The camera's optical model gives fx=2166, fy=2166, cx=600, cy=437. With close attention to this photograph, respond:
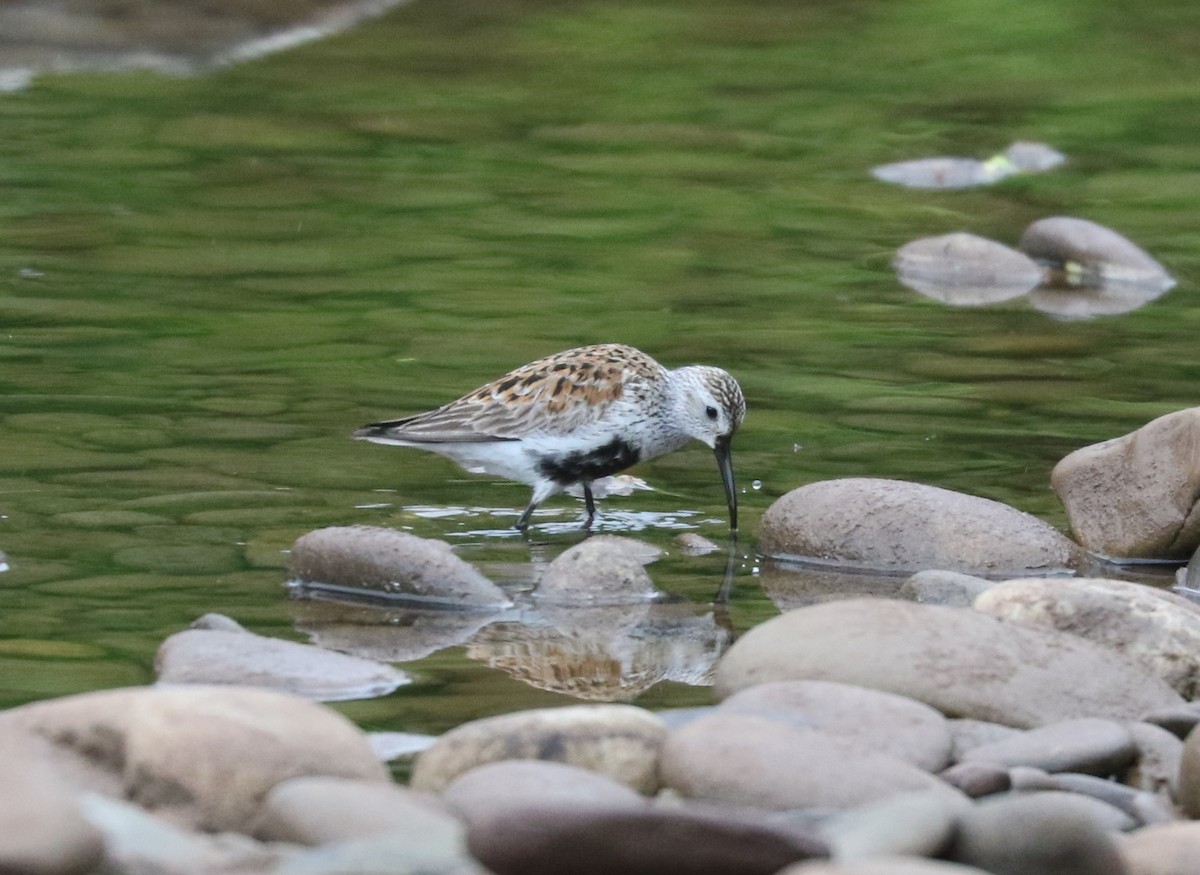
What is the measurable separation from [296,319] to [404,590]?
4.60m

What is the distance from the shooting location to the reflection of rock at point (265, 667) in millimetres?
6422

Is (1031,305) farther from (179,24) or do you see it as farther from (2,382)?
(179,24)

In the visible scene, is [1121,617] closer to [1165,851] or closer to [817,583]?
[817,583]

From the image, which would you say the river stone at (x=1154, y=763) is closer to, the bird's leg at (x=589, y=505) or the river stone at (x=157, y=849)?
the river stone at (x=157, y=849)

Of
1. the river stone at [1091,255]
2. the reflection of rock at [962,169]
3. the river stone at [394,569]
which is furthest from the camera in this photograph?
the reflection of rock at [962,169]

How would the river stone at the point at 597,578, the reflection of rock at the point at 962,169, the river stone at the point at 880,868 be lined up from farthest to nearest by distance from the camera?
the reflection of rock at the point at 962,169 → the river stone at the point at 597,578 → the river stone at the point at 880,868

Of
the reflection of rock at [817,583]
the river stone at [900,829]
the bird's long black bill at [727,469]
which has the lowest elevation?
the reflection of rock at [817,583]

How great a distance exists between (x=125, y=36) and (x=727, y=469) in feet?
37.1

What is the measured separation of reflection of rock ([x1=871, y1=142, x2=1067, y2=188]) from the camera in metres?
16.1

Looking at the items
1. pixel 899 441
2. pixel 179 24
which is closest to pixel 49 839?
pixel 899 441

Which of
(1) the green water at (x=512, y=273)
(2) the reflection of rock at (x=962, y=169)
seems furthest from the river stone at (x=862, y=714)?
(2) the reflection of rock at (x=962, y=169)

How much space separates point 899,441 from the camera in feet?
32.6

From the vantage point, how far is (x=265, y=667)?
6.47 m

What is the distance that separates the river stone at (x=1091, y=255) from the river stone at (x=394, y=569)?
278 inches
